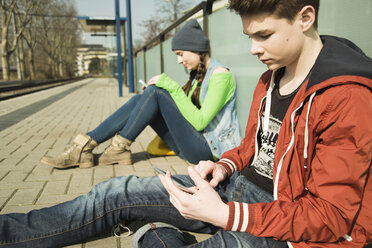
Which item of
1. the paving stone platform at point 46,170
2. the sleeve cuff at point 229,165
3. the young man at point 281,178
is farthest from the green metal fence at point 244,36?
the paving stone platform at point 46,170

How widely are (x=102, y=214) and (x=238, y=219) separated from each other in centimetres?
80

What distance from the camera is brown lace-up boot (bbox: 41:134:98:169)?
10.3 ft

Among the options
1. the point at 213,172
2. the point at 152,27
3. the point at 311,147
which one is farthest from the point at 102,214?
the point at 152,27

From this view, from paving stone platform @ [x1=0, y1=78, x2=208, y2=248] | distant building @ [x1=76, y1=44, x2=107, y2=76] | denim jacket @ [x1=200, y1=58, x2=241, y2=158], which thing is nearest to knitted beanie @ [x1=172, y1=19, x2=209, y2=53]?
denim jacket @ [x1=200, y1=58, x2=241, y2=158]

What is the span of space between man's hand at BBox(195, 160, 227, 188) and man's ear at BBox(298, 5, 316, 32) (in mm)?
801

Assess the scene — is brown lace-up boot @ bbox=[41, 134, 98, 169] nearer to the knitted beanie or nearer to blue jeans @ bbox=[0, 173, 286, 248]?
the knitted beanie

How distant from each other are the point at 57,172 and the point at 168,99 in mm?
1375

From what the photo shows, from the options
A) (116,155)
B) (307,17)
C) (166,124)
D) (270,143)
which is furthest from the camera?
(116,155)

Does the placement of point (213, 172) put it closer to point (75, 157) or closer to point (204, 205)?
point (204, 205)

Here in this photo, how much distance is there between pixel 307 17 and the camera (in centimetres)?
134

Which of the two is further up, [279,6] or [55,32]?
[55,32]

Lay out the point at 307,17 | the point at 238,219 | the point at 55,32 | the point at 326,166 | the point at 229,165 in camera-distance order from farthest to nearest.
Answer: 1. the point at 55,32
2. the point at 229,165
3. the point at 307,17
4. the point at 238,219
5. the point at 326,166

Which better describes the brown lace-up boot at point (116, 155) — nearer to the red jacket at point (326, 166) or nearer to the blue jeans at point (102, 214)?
the blue jeans at point (102, 214)

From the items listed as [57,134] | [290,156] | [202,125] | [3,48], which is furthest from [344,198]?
[3,48]
